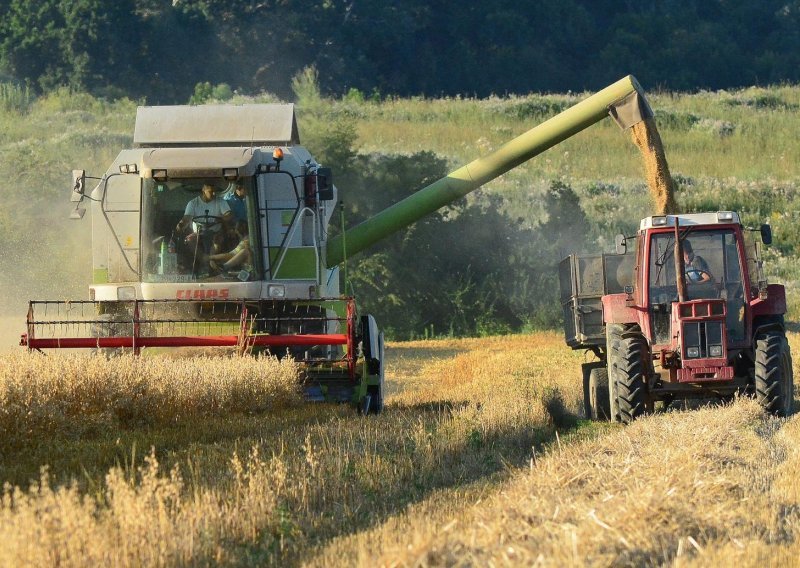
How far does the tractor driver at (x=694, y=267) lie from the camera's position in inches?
481

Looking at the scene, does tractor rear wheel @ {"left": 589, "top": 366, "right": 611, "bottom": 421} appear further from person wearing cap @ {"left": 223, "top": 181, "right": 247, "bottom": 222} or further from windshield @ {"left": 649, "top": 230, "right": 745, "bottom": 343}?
person wearing cap @ {"left": 223, "top": 181, "right": 247, "bottom": 222}

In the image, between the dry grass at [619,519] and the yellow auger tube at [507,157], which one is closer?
the dry grass at [619,519]

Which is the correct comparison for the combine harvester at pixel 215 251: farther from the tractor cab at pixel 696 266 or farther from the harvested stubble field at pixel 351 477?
the tractor cab at pixel 696 266

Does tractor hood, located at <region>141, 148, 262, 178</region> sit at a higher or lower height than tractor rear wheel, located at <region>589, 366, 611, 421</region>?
higher

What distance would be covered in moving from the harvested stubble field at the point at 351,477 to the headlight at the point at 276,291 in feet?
4.48

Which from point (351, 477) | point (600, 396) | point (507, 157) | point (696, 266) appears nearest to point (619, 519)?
point (351, 477)

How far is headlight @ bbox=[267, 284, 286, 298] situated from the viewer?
1346 centimetres

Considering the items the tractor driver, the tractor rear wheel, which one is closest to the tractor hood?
the tractor rear wheel

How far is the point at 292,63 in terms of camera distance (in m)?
51.7

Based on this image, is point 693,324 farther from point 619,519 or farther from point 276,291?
point 619,519

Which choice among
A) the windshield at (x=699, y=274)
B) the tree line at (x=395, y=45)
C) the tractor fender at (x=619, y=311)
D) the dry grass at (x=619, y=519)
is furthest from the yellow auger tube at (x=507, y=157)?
the tree line at (x=395, y=45)

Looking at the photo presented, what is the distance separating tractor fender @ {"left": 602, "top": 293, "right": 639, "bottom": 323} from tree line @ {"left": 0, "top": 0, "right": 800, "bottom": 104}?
3806 cm

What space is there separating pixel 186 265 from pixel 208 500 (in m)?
6.85

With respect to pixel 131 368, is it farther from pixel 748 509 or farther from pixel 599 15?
pixel 599 15
